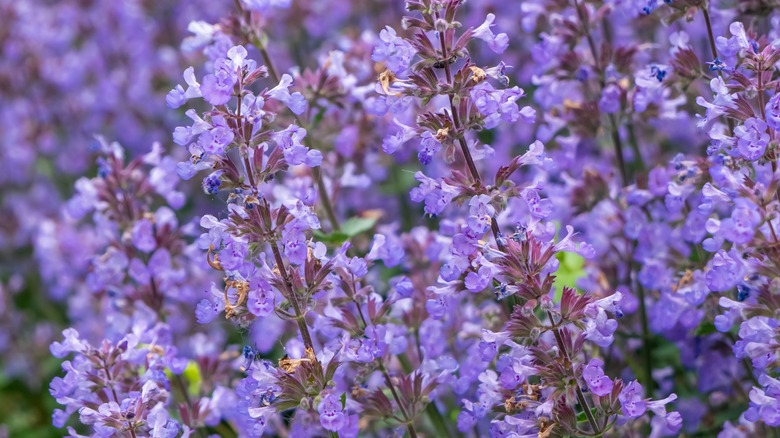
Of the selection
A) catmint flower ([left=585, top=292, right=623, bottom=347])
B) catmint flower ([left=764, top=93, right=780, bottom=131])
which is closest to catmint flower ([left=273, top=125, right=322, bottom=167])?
catmint flower ([left=585, top=292, right=623, bottom=347])

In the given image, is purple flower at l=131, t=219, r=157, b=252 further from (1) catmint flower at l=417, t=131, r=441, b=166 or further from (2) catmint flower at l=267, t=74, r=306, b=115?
(1) catmint flower at l=417, t=131, r=441, b=166

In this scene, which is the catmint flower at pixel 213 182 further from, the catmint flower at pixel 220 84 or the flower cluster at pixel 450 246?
the catmint flower at pixel 220 84

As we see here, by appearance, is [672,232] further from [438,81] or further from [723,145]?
[438,81]

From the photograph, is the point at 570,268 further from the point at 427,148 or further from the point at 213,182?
the point at 213,182

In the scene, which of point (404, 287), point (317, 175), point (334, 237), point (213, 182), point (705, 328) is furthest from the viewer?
point (317, 175)

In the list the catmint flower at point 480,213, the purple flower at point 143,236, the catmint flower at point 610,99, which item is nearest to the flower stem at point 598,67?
the catmint flower at point 610,99

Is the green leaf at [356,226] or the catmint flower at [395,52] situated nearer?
the catmint flower at [395,52]

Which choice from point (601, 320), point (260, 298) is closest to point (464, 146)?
point (601, 320)
